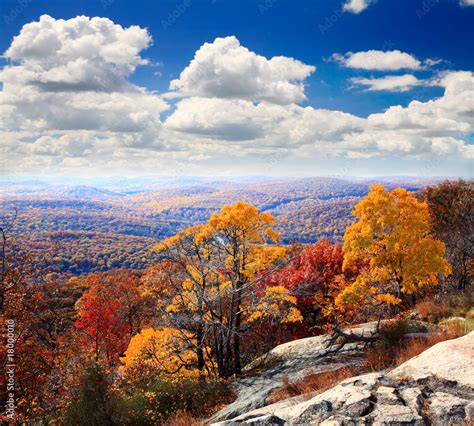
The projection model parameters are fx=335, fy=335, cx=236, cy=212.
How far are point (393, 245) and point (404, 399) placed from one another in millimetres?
15225

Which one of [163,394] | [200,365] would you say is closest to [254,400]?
[163,394]

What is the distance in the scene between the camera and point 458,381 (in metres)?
7.86

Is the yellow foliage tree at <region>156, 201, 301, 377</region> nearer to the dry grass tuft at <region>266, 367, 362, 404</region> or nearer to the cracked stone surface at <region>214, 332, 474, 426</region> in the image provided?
the dry grass tuft at <region>266, 367, 362, 404</region>

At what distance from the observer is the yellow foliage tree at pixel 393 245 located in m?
20.8

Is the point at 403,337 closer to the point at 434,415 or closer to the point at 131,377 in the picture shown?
the point at 434,415

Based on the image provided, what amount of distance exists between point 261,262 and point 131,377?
1087 cm

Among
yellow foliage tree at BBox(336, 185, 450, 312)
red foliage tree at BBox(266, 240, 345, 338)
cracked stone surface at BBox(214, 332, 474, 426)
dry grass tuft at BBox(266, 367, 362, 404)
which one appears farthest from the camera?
red foliage tree at BBox(266, 240, 345, 338)

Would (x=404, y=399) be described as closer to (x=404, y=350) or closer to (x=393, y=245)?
(x=404, y=350)

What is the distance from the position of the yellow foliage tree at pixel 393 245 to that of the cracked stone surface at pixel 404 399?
12545mm

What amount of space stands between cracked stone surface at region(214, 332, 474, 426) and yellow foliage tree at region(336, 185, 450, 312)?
1255 cm

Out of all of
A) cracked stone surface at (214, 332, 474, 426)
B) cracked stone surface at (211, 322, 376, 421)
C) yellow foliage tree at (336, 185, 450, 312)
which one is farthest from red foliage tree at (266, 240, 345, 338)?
cracked stone surface at (214, 332, 474, 426)

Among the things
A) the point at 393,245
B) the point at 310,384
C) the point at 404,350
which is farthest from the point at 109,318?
the point at 404,350

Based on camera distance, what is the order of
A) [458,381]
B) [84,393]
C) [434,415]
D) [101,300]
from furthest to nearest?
1. [101,300]
2. [84,393]
3. [458,381]
4. [434,415]

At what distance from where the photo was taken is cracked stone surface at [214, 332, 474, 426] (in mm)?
6762
